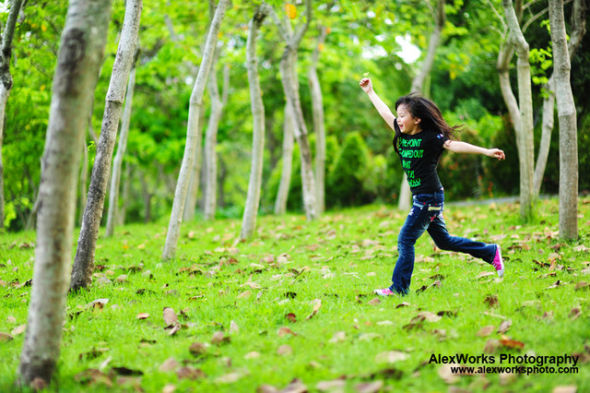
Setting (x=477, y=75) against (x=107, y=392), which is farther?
(x=477, y=75)

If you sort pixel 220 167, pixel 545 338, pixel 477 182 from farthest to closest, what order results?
pixel 220 167 < pixel 477 182 < pixel 545 338

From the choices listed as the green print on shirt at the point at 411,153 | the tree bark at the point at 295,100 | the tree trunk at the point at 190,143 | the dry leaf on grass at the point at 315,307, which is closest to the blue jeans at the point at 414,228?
the green print on shirt at the point at 411,153

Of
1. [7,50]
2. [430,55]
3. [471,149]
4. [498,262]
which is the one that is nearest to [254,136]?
[7,50]

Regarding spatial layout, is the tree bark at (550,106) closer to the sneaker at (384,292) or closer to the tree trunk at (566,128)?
the tree trunk at (566,128)

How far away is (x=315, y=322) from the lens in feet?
12.7

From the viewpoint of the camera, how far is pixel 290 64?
12109mm

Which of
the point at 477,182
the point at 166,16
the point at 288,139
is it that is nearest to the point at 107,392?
the point at 166,16

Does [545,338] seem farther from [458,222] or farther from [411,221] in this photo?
[458,222]

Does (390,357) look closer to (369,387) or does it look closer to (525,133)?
(369,387)

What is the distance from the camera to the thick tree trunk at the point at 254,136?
907 centimetres

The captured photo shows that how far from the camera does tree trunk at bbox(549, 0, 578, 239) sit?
644cm

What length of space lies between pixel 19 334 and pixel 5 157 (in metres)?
12.9

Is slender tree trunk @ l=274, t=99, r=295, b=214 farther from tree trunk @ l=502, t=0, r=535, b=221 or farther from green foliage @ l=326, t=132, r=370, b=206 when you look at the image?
tree trunk @ l=502, t=0, r=535, b=221

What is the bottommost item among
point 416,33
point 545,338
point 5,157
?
point 545,338
